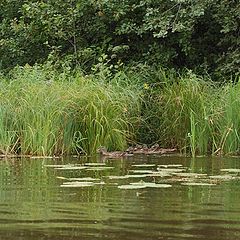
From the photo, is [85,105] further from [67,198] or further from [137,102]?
[67,198]

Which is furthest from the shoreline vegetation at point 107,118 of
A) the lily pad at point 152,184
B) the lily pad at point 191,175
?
the lily pad at point 152,184

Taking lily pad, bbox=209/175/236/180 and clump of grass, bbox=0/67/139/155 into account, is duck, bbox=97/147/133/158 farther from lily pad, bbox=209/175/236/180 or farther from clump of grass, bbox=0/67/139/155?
lily pad, bbox=209/175/236/180

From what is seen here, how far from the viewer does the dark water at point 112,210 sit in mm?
3877

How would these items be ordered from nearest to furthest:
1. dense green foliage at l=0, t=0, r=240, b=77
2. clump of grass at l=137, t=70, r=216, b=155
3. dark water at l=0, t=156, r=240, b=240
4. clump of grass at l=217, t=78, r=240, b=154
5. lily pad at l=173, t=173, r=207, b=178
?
dark water at l=0, t=156, r=240, b=240 → lily pad at l=173, t=173, r=207, b=178 → clump of grass at l=217, t=78, r=240, b=154 → clump of grass at l=137, t=70, r=216, b=155 → dense green foliage at l=0, t=0, r=240, b=77

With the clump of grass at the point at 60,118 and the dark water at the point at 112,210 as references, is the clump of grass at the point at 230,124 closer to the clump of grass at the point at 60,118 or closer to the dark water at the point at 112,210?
the clump of grass at the point at 60,118

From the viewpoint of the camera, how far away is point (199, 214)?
456 cm

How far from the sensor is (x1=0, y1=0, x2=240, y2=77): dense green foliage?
15.8 meters

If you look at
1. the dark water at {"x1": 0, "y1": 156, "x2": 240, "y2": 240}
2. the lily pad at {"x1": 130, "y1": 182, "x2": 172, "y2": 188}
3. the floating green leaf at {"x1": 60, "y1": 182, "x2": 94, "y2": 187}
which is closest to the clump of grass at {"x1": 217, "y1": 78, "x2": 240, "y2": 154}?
the dark water at {"x1": 0, "y1": 156, "x2": 240, "y2": 240}

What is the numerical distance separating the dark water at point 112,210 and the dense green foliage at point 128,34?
948 centimetres

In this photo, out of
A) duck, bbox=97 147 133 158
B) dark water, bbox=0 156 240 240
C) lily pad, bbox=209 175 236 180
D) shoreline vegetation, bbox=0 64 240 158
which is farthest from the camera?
shoreline vegetation, bbox=0 64 240 158

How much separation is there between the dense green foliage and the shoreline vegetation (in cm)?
417

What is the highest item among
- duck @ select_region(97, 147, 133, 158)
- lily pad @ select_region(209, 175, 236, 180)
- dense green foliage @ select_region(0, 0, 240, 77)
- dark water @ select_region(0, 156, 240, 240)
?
dense green foliage @ select_region(0, 0, 240, 77)

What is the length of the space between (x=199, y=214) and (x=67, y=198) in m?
1.16

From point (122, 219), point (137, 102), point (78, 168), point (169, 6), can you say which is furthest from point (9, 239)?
point (169, 6)
